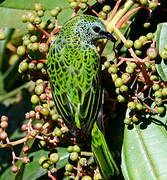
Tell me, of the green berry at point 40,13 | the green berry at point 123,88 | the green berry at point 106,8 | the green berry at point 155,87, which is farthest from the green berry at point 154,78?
the green berry at point 40,13

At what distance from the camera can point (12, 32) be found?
5137 millimetres

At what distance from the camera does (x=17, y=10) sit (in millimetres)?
4246

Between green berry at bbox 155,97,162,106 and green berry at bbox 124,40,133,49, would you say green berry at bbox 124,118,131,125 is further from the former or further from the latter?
green berry at bbox 124,40,133,49

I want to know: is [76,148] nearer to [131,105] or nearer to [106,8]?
[131,105]

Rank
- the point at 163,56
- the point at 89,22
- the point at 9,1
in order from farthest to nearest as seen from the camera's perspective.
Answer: the point at 9,1, the point at 89,22, the point at 163,56

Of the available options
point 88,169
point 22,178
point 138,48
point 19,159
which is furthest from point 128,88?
point 22,178

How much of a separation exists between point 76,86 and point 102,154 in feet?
1.43

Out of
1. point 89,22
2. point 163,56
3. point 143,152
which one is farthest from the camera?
point 89,22

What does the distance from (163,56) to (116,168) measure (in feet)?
2.56

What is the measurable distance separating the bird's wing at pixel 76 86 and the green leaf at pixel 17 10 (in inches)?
13.6

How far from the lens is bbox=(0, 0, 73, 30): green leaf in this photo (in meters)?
4.16

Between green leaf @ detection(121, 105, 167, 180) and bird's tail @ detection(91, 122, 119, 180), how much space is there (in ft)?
0.24

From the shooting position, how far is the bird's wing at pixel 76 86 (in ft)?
12.2

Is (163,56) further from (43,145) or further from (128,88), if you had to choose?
(43,145)
